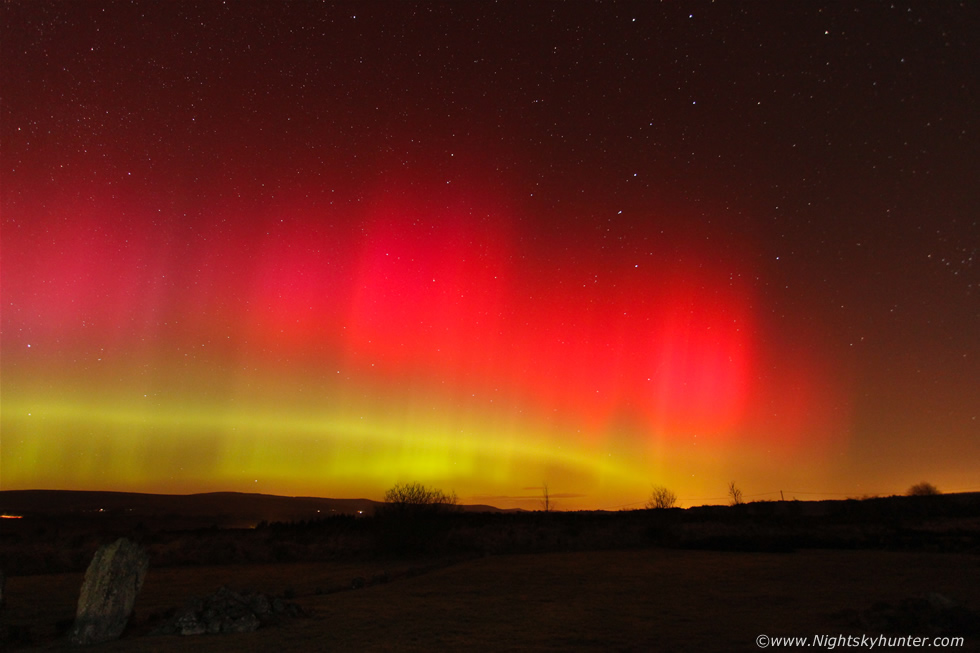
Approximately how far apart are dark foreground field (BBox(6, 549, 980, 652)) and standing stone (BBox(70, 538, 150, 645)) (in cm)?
50

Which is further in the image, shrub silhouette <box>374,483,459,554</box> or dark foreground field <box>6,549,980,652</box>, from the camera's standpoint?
shrub silhouette <box>374,483,459,554</box>

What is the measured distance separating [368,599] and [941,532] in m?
42.0

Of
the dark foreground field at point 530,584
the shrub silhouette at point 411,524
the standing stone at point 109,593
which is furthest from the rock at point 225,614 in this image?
the shrub silhouette at point 411,524

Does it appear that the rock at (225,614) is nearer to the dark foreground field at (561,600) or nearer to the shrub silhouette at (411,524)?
the dark foreground field at (561,600)

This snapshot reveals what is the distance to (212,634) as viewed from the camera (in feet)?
43.2

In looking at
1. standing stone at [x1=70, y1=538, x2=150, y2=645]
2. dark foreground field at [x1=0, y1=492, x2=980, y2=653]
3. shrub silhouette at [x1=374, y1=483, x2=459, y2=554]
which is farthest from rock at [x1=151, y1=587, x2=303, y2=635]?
shrub silhouette at [x1=374, y1=483, x2=459, y2=554]

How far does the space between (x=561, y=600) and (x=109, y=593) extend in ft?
36.4

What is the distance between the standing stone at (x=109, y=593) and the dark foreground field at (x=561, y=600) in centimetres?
50

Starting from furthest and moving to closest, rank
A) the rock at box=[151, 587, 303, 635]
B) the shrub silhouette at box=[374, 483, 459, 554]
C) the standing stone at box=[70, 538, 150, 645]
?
the shrub silhouette at box=[374, 483, 459, 554], the rock at box=[151, 587, 303, 635], the standing stone at box=[70, 538, 150, 645]

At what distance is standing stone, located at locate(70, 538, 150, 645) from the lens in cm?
1293

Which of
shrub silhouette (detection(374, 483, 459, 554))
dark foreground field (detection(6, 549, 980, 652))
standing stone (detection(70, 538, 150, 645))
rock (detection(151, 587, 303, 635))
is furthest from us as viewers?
shrub silhouette (detection(374, 483, 459, 554))

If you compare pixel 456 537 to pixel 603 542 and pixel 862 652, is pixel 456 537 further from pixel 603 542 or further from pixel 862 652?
pixel 862 652

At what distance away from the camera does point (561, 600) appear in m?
17.4

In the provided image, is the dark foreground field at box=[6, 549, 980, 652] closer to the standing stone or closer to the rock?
the rock
